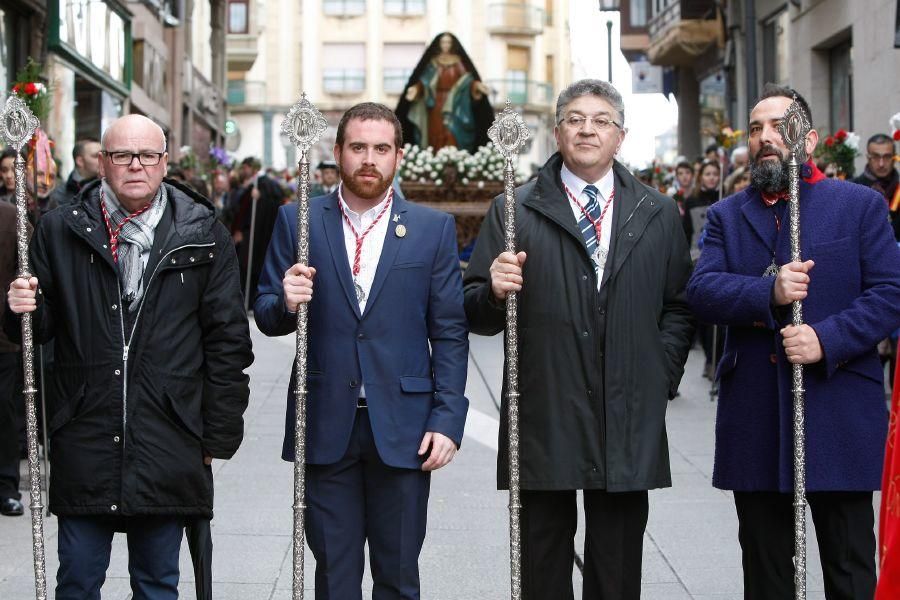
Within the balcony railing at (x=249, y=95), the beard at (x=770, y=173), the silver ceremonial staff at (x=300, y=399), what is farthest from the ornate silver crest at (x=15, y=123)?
the balcony railing at (x=249, y=95)

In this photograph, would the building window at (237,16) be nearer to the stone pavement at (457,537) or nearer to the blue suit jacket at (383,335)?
the stone pavement at (457,537)

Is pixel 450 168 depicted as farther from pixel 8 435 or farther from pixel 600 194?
pixel 600 194

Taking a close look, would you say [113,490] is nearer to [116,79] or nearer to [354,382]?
[354,382]

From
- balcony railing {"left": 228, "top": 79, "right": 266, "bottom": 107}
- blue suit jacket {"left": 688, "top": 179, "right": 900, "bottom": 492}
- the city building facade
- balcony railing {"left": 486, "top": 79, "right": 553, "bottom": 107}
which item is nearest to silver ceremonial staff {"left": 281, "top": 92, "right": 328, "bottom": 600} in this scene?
blue suit jacket {"left": 688, "top": 179, "right": 900, "bottom": 492}

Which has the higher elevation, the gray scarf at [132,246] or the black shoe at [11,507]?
the gray scarf at [132,246]

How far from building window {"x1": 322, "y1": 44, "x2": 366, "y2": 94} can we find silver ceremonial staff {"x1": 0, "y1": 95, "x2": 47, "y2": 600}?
201 feet

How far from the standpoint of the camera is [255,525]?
8.01 metres

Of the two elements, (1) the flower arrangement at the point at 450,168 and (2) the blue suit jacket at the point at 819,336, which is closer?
(2) the blue suit jacket at the point at 819,336

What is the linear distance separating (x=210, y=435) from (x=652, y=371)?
149cm

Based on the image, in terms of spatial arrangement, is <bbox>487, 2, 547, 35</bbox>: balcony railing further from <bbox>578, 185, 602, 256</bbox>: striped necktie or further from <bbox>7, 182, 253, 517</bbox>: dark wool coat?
<bbox>7, 182, 253, 517</bbox>: dark wool coat

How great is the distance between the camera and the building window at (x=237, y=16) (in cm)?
5928

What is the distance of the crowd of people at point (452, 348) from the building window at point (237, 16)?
54690mm

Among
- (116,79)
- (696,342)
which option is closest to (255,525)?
(696,342)

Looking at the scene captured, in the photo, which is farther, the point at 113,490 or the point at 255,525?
the point at 255,525
